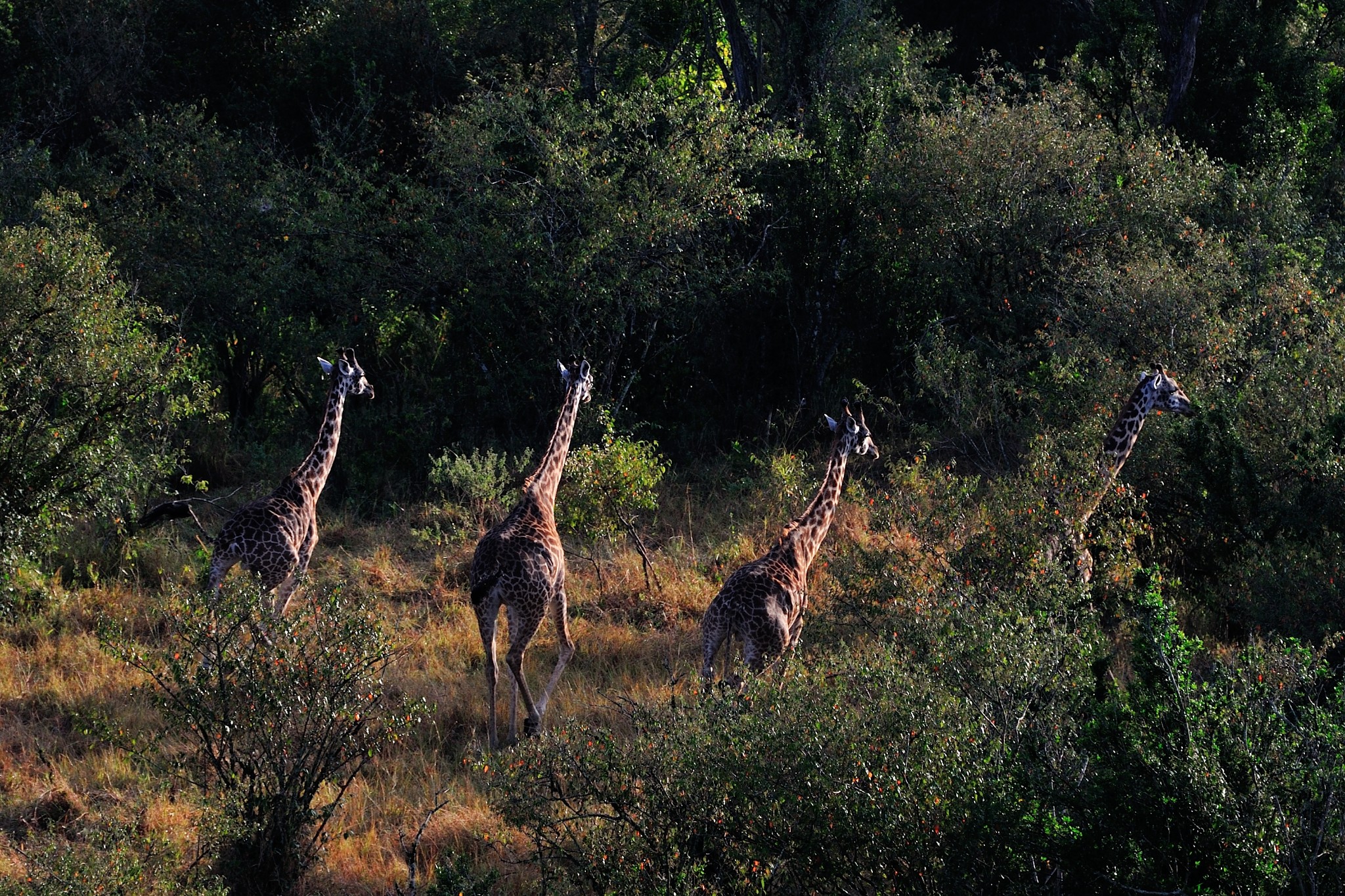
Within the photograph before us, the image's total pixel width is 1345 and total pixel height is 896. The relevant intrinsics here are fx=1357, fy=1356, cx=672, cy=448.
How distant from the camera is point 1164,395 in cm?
1064

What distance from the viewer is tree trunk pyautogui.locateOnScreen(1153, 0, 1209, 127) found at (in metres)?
18.2

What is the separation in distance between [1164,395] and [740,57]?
1074cm

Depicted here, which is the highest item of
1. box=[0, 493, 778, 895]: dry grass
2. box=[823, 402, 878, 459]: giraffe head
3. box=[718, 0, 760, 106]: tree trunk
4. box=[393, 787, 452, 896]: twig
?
box=[718, 0, 760, 106]: tree trunk

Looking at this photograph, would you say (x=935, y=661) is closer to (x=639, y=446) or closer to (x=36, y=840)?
(x=36, y=840)

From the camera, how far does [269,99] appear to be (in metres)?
20.4

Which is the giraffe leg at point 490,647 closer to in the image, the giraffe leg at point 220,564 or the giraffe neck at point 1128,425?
the giraffe leg at point 220,564

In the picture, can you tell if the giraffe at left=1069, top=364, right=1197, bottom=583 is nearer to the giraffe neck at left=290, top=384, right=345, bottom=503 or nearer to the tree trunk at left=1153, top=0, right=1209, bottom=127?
the giraffe neck at left=290, top=384, right=345, bottom=503

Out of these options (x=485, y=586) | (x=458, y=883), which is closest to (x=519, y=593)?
(x=485, y=586)

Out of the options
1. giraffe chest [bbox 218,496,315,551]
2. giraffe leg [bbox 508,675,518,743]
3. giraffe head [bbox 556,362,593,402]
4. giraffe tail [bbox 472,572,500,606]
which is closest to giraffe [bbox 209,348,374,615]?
giraffe chest [bbox 218,496,315,551]

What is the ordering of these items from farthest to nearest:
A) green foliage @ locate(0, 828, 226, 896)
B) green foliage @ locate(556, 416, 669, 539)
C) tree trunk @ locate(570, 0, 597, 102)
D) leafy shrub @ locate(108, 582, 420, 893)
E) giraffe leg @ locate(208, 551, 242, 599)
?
tree trunk @ locate(570, 0, 597, 102)
green foliage @ locate(556, 416, 669, 539)
giraffe leg @ locate(208, 551, 242, 599)
leafy shrub @ locate(108, 582, 420, 893)
green foliage @ locate(0, 828, 226, 896)

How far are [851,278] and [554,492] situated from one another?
247 inches

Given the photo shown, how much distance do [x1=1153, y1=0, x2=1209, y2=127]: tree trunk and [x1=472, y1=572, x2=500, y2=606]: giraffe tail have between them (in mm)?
13141

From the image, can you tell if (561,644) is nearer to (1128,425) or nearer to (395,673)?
(395,673)

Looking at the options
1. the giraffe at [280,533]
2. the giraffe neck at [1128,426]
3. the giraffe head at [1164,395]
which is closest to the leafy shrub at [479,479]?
the giraffe at [280,533]
